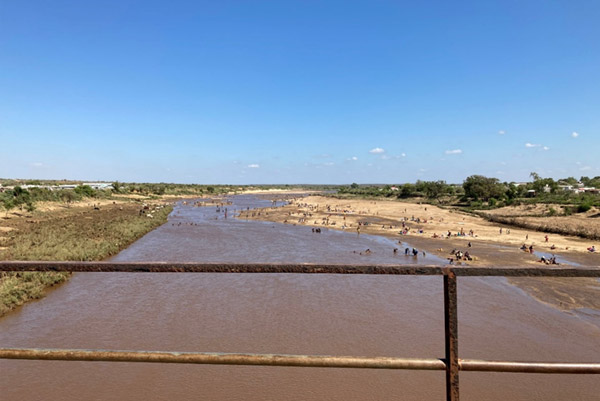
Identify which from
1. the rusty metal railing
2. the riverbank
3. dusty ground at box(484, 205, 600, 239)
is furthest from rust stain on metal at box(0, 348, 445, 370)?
dusty ground at box(484, 205, 600, 239)

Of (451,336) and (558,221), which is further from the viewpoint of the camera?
(558,221)

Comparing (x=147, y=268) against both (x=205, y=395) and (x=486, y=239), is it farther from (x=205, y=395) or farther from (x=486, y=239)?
(x=486, y=239)

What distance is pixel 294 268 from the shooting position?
218cm

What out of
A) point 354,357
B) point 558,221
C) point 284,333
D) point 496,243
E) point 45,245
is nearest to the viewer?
point 354,357

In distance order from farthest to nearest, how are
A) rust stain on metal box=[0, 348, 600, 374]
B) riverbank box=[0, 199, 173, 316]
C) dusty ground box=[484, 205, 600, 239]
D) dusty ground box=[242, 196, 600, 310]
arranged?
dusty ground box=[484, 205, 600, 239] < dusty ground box=[242, 196, 600, 310] < riverbank box=[0, 199, 173, 316] < rust stain on metal box=[0, 348, 600, 374]

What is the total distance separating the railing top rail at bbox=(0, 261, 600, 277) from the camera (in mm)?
2057

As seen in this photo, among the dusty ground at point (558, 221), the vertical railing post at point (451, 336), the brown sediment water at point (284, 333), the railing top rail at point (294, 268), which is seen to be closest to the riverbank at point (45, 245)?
the brown sediment water at point (284, 333)

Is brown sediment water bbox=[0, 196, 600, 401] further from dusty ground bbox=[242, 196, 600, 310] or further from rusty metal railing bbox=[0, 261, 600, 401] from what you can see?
rusty metal railing bbox=[0, 261, 600, 401]

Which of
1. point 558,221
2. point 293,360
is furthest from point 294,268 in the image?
point 558,221

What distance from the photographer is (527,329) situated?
15.2 m

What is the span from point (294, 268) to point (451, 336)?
110cm

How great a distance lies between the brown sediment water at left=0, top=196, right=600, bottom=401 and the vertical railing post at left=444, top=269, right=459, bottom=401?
816cm

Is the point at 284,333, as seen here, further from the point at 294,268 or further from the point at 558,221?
the point at 558,221

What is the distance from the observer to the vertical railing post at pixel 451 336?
2.03m
